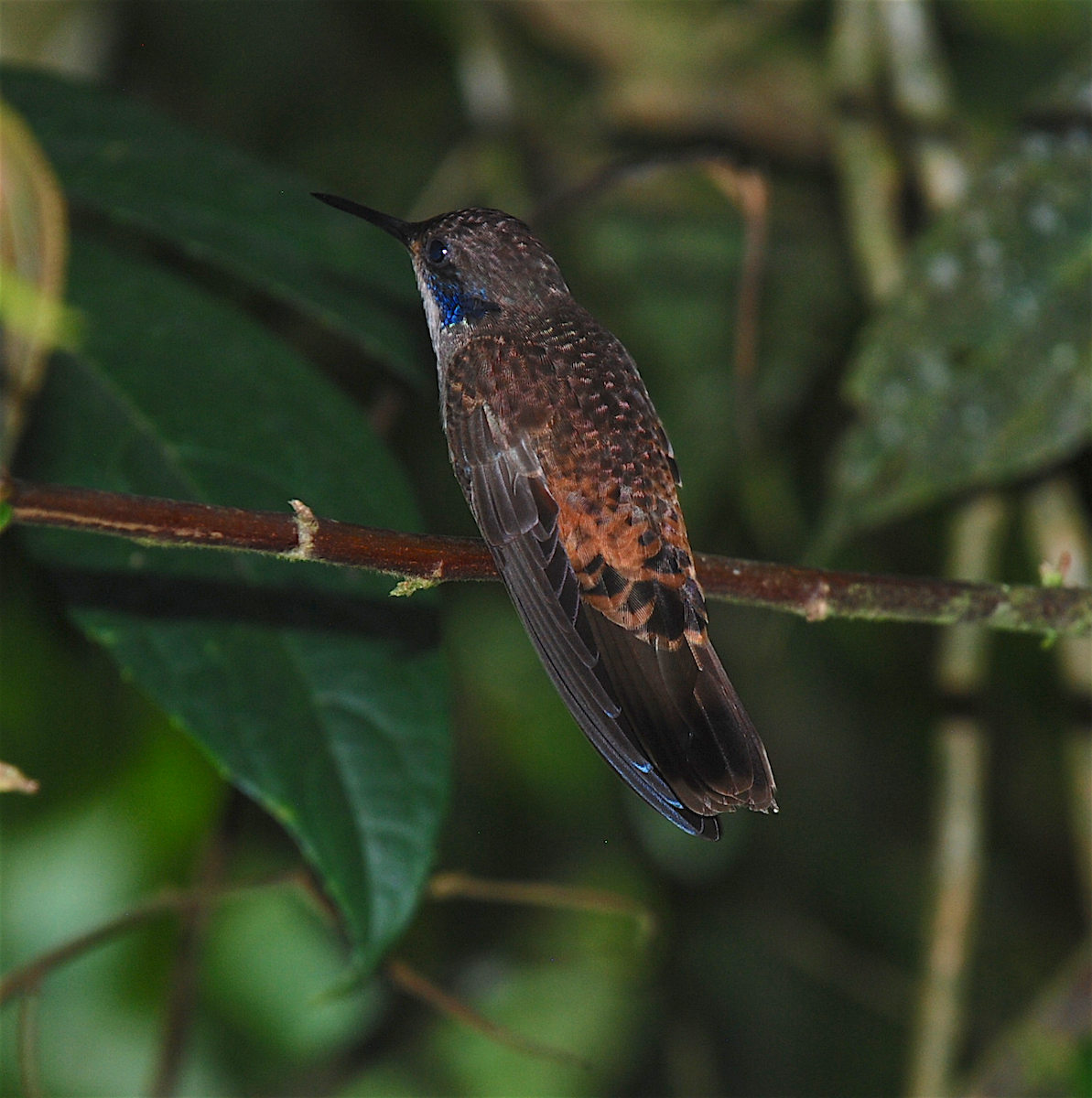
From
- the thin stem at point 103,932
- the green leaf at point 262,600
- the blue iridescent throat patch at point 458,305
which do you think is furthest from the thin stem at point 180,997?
the blue iridescent throat patch at point 458,305

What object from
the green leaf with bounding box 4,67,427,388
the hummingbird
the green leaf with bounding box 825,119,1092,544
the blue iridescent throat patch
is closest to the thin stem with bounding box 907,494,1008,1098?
the green leaf with bounding box 825,119,1092,544

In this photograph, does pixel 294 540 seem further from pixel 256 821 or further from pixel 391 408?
pixel 256 821

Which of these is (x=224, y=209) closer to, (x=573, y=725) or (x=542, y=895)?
(x=542, y=895)

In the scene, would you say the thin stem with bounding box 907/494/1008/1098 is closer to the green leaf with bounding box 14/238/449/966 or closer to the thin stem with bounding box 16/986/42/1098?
the green leaf with bounding box 14/238/449/966

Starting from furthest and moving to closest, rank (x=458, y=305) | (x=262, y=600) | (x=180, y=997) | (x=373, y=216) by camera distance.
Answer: (x=458, y=305)
(x=373, y=216)
(x=180, y=997)
(x=262, y=600)

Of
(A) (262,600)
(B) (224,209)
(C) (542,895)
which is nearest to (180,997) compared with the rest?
(C) (542,895)
